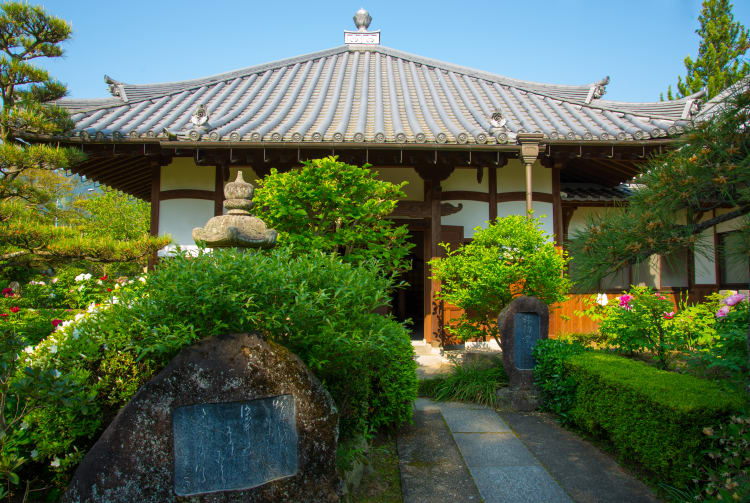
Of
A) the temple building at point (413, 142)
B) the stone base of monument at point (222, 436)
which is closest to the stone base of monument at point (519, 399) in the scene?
the temple building at point (413, 142)

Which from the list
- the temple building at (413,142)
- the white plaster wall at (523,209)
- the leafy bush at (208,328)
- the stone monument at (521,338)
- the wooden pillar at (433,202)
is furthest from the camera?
the white plaster wall at (523,209)

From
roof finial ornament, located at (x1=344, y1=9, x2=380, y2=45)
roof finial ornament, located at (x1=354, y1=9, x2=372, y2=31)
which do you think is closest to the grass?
roof finial ornament, located at (x1=344, y1=9, x2=380, y2=45)

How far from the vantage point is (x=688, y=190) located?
2943 mm

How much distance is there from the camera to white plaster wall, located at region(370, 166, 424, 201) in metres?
8.93

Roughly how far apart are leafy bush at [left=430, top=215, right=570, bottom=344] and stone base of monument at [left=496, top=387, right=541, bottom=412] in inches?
41.1

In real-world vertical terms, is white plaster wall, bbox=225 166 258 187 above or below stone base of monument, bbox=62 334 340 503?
above

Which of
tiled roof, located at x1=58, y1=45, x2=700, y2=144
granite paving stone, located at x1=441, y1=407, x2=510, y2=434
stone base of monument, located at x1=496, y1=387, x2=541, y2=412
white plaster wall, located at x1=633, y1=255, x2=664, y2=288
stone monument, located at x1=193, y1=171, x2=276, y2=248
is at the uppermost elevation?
tiled roof, located at x1=58, y1=45, x2=700, y2=144

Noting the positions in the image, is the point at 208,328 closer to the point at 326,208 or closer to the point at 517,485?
the point at 517,485

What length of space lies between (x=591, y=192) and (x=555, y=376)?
587cm

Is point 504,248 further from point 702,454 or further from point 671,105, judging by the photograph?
point 671,105

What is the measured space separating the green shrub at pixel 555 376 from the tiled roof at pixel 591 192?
177 inches

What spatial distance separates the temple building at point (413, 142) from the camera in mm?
7684

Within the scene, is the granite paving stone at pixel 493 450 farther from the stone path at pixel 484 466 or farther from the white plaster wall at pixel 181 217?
the white plaster wall at pixel 181 217

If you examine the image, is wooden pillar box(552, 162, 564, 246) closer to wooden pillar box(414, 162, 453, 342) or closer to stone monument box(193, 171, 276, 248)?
wooden pillar box(414, 162, 453, 342)
